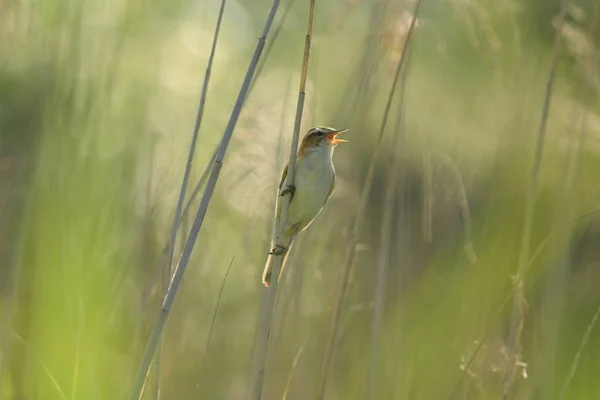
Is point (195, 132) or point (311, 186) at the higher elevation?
point (195, 132)

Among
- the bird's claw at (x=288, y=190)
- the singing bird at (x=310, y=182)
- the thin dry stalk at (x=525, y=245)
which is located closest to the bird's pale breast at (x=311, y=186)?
the singing bird at (x=310, y=182)

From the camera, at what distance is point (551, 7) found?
4199 millimetres

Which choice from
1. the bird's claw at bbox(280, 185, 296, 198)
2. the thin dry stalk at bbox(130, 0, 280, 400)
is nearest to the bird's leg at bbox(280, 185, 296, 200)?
the bird's claw at bbox(280, 185, 296, 198)

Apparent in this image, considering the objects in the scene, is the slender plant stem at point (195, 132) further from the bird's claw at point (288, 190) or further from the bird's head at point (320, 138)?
the bird's head at point (320, 138)

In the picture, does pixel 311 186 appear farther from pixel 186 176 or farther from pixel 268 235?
pixel 186 176

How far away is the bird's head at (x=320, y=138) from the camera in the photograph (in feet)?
7.08

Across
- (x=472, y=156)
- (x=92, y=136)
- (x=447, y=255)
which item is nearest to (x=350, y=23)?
(x=472, y=156)

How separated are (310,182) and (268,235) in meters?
0.19

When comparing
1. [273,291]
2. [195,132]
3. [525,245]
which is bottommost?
[273,291]

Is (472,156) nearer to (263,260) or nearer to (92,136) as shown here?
(263,260)

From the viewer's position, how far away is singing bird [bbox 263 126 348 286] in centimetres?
204

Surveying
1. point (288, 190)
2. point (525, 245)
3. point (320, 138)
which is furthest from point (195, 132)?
point (525, 245)

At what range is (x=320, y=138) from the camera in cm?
219

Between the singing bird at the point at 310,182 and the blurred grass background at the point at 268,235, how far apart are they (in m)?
0.06
